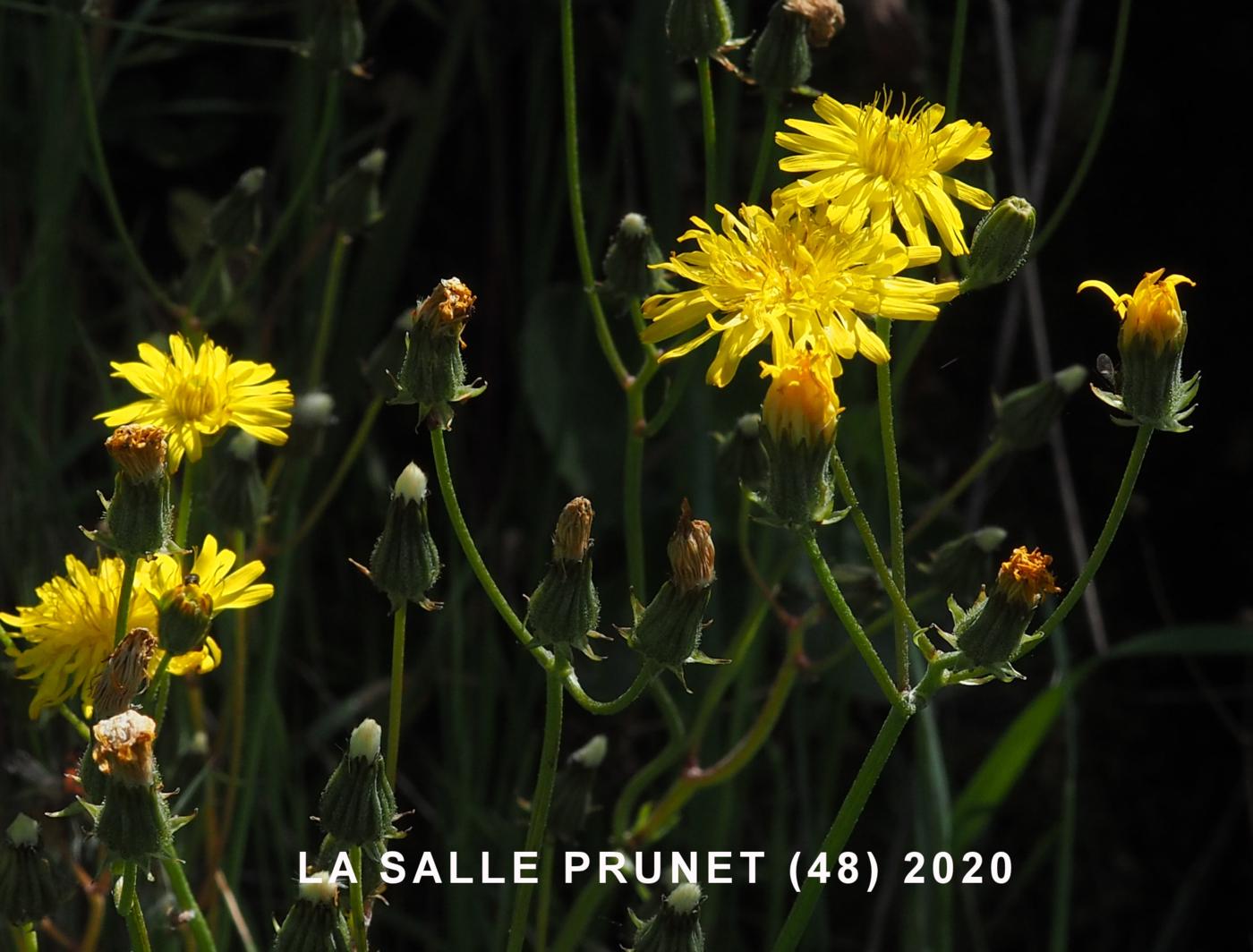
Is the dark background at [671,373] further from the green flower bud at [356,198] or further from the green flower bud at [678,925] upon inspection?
the green flower bud at [678,925]

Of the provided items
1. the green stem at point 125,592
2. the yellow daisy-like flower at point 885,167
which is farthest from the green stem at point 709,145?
the green stem at point 125,592

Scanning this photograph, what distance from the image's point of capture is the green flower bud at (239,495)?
1523 millimetres

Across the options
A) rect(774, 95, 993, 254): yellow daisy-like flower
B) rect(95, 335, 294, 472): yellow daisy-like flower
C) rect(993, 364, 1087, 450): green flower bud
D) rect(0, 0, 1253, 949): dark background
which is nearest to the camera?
rect(774, 95, 993, 254): yellow daisy-like flower

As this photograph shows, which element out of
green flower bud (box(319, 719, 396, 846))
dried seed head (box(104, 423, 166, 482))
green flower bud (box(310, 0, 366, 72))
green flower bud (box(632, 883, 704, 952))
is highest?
green flower bud (box(310, 0, 366, 72))

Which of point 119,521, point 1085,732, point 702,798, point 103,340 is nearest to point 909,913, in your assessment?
point 702,798

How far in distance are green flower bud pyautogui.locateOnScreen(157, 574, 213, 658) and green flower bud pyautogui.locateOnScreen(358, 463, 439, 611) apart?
128 millimetres

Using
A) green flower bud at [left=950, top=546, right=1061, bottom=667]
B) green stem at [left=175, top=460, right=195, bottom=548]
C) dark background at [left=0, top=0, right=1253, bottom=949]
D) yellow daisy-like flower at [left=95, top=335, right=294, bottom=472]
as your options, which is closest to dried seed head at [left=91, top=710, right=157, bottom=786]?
green stem at [left=175, top=460, right=195, bottom=548]

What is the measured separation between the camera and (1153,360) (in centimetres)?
117

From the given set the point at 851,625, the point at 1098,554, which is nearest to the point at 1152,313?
the point at 1098,554

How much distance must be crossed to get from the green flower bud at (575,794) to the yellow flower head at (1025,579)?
0.50 metres

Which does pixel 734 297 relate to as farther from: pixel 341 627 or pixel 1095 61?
pixel 1095 61

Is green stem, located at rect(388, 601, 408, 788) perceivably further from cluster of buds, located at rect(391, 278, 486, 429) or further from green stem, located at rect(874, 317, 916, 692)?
green stem, located at rect(874, 317, 916, 692)

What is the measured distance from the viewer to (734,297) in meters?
1.21

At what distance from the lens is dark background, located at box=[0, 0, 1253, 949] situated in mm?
2291
